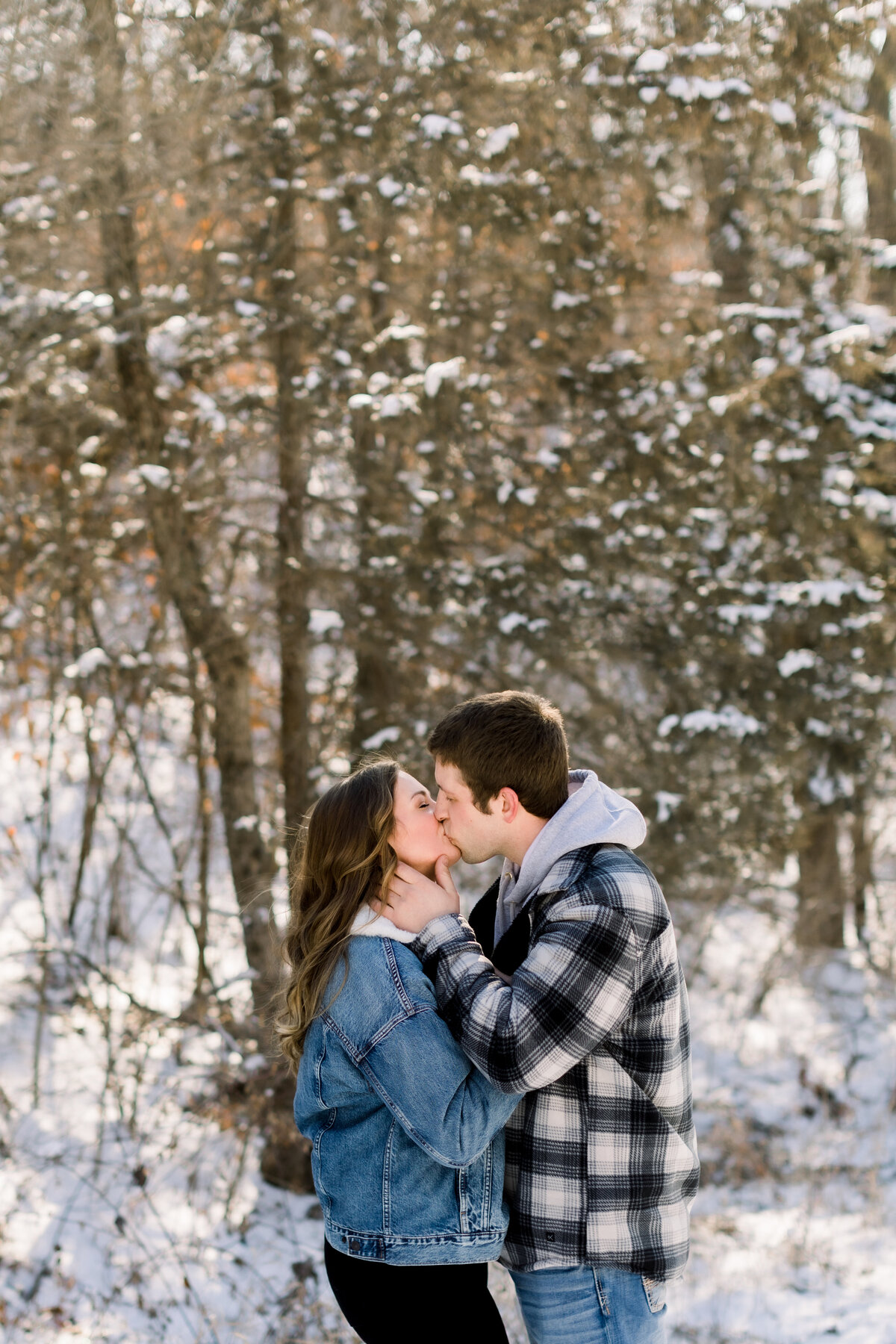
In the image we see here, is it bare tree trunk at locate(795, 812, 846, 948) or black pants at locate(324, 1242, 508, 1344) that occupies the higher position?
black pants at locate(324, 1242, 508, 1344)

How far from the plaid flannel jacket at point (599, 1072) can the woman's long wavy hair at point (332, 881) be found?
0.55 feet

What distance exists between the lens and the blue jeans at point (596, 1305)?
1991mm

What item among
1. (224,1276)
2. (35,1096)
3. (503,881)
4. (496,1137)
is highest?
(503,881)

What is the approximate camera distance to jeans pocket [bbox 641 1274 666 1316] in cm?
202

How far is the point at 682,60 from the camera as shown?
19.1 ft

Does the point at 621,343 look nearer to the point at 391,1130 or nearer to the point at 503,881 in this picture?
the point at 503,881

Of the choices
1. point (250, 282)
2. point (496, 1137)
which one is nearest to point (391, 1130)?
point (496, 1137)

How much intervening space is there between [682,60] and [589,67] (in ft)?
1.66

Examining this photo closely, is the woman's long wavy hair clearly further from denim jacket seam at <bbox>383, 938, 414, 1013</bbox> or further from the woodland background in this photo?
the woodland background

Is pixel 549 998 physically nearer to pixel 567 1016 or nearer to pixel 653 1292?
pixel 567 1016

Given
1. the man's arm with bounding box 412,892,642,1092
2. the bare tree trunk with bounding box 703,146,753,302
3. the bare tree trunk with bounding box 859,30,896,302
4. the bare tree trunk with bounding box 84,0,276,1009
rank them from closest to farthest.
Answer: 1. the man's arm with bounding box 412,892,642,1092
2. the bare tree trunk with bounding box 84,0,276,1009
3. the bare tree trunk with bounding box 703,146,753,302
4. the bare tree trunk with bounding box 859,30,896,302

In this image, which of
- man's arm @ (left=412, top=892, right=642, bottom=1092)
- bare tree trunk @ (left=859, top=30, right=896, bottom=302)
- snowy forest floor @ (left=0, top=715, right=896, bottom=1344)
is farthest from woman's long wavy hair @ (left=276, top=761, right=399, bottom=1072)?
bare tree trunk @ (left=859, top=30, right=896, bottom=302)

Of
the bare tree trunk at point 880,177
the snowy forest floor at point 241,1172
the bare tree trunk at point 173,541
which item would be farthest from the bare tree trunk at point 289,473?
the bare tree trunk at point 880,177

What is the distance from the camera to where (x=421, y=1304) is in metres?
2.01
